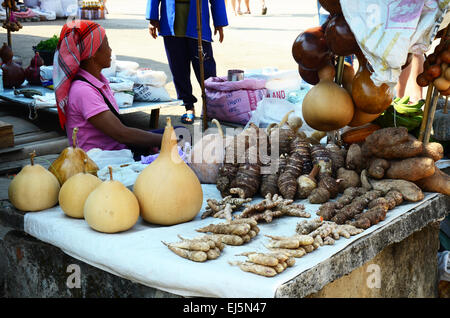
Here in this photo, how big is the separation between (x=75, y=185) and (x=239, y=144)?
0.79 m

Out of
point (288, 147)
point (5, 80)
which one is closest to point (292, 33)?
point (5, 80)

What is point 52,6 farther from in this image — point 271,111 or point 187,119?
point 271,111

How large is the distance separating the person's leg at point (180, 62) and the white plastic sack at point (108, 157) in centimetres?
263

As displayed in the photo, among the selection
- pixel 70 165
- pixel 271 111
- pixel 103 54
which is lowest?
pixel 271 111

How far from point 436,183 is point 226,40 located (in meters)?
9.20

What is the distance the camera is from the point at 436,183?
232cm

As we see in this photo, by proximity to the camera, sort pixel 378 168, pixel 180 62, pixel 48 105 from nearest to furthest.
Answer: pixel 378 168 < pixel 48 105 < pixel 180 62

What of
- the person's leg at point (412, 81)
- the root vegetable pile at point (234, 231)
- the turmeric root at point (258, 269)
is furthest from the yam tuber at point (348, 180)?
the person's leg at point (412, 81)

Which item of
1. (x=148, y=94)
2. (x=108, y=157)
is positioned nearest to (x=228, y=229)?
(x=108, y=157)

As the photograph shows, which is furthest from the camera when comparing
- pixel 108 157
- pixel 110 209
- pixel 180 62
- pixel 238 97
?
pixel 180 62

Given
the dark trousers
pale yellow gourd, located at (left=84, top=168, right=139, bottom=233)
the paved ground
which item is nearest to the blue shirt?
the dark trousers

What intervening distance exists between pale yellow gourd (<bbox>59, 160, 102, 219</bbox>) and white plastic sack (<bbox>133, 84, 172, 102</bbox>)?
10.3ft

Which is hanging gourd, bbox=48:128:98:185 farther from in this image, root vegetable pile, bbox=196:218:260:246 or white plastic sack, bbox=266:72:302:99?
white plastic sack, bbox=266:72:302:99

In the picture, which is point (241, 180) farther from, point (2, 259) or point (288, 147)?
point (2, 259)
